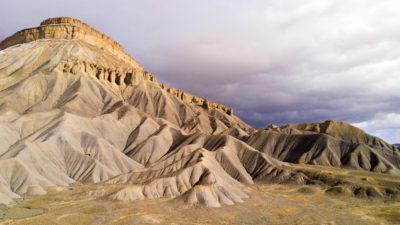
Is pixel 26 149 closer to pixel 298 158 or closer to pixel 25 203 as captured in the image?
pixel 25 203

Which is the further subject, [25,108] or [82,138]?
[25,108]

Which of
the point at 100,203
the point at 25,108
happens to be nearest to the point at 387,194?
the point at 100,203

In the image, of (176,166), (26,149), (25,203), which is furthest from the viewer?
(176,166)

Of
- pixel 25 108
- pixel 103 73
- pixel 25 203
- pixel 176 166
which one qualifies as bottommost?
pixel 25 203

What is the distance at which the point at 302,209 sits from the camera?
8850 cm

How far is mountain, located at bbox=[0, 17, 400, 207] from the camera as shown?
9662 cm

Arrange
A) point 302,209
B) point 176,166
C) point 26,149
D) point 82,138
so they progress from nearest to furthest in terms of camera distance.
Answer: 1. point 302,209
2. point 26,149
3. point 176,166
4. point 82,138

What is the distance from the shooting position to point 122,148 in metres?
147

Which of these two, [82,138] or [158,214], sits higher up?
[82,138]

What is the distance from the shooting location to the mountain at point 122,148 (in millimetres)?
96625

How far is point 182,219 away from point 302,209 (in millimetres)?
29546

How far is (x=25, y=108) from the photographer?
152875mm

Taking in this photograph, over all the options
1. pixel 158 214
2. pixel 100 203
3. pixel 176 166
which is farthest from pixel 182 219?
pixel 176 166

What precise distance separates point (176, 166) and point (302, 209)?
1628 inches
